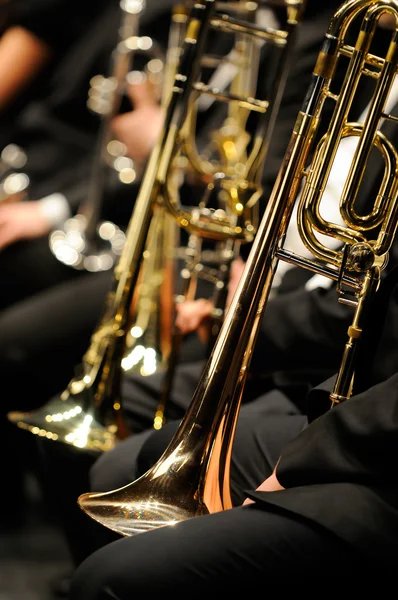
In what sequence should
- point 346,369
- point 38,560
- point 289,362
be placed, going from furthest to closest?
point 38,560 → point 289,362 → point 346,369

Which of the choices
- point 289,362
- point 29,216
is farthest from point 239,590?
point 29,216

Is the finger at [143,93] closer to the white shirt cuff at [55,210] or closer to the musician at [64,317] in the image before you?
the white shirt cuff at [55,210]

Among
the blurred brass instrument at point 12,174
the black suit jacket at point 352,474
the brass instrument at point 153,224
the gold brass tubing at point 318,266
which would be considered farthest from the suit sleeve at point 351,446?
the blurred brass instrument at point 12,174

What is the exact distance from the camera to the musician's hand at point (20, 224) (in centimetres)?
231

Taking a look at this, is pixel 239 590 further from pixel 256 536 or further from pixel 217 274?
pixel 217 274

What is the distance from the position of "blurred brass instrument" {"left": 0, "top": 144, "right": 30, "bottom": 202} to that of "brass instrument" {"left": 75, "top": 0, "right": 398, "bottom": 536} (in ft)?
5.02

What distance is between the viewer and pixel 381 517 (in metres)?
0.82

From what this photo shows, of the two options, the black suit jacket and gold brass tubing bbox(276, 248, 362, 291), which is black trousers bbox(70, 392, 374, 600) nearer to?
the black suit jacket

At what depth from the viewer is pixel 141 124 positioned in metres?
2.25

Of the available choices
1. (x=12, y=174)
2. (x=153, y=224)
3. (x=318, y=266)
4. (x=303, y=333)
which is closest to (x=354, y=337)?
(x=318, y=266)

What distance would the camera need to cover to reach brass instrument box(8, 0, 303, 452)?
148cm

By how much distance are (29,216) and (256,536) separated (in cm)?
166

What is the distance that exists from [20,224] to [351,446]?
5.31 ft

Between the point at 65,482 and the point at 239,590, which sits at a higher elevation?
the point at 239,590
